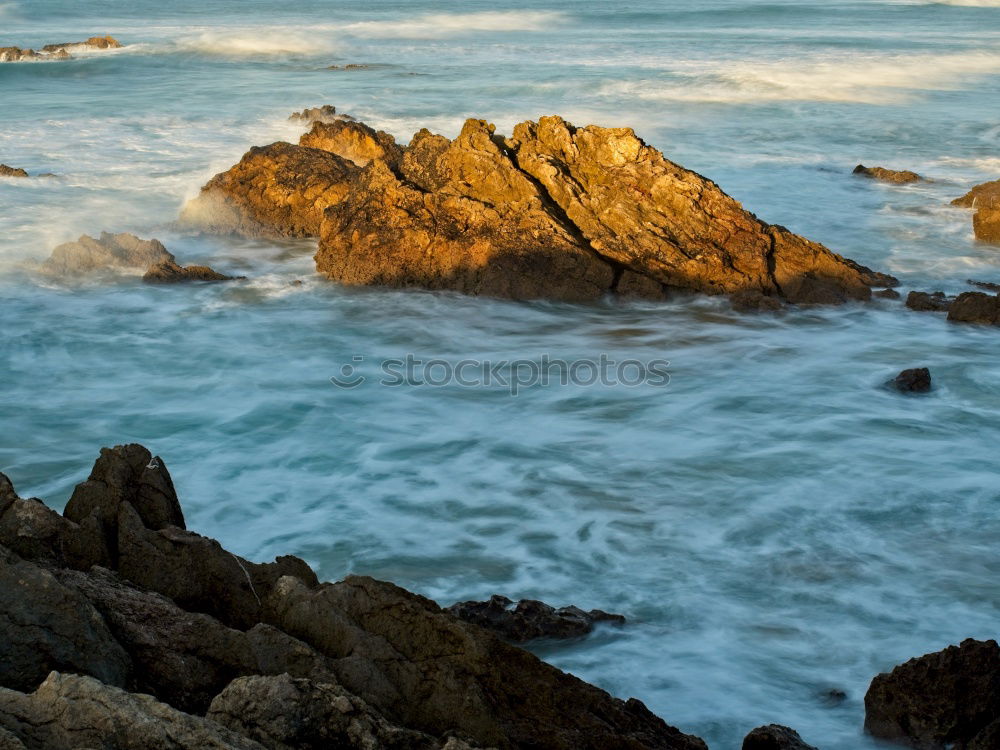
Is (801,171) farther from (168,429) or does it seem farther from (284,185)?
(168,429)

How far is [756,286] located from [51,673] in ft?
28.1

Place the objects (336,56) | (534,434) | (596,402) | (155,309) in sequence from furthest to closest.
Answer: (336,56), (155,309), (596,402), (534,434)

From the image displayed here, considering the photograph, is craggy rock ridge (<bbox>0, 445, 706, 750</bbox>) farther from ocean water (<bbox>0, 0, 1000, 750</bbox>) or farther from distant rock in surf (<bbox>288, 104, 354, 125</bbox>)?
distant rock in surf (<bbox>288, 104, 354, 125</bbox>)

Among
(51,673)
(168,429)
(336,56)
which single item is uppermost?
(336,56)

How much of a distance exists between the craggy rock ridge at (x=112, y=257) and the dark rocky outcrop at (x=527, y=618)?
7.04 meters

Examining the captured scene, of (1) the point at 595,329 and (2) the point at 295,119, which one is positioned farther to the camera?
(2) the point at 295,119

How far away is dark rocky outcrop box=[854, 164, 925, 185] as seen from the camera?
16.6m

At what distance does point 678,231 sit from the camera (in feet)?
36.1

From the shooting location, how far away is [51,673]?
10.3 ft

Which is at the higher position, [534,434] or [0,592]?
[0,592]

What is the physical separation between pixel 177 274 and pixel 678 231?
4.87 meters

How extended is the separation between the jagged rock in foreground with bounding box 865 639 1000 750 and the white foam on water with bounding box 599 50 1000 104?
2216 cm

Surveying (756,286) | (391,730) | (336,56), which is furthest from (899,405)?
(336,56)

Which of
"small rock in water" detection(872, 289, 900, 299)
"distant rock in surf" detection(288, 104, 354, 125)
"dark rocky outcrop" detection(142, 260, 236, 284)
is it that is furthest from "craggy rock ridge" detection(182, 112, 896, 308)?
"distant rock in surf" detection(288, 104, 354, 125)
